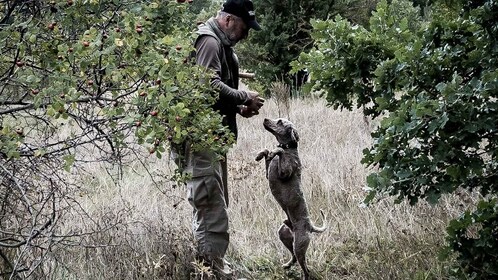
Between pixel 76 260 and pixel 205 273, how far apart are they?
1092 mm

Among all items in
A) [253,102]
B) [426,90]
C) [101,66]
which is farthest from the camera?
[253,102]

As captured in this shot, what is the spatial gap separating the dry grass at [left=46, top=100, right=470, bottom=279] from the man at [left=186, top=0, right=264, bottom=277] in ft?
0.77

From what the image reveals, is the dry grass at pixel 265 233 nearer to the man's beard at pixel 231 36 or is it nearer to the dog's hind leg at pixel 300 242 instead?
the dog's hind leg at pixel 300 242

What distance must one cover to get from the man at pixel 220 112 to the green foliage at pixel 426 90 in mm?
777

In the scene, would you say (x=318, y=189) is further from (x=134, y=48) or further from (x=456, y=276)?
(x=134, y=48)

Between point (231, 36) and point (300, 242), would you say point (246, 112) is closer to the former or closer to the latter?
point (231, 36)

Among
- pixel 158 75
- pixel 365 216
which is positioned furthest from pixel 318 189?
pixel 158 75

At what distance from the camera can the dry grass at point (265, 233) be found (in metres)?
4.99

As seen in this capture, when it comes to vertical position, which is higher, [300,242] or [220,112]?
[220,112]

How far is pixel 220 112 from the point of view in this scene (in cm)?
481

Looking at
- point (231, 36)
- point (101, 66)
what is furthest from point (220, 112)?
point (101, 66)

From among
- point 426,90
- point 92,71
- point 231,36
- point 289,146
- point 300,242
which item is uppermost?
point 426,90

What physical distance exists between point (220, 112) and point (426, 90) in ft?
6.08

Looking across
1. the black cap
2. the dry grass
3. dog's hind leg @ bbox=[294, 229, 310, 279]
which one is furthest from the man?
dog's hind leg @ bbox=[294, 229, 310, 279]
